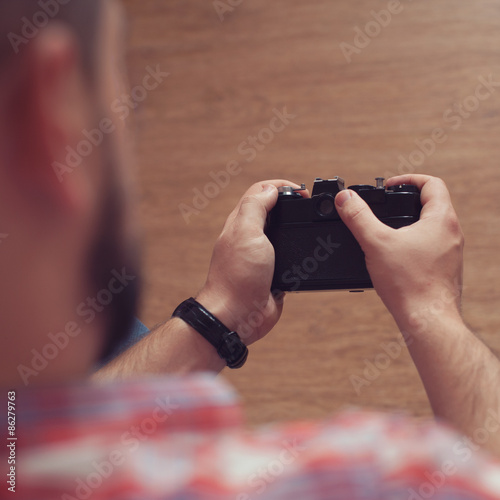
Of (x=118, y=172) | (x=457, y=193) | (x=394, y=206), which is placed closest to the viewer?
(x=118, y=172)

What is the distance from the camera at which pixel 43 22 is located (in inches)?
9.9

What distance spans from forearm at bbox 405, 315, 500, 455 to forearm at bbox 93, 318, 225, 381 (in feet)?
0.77

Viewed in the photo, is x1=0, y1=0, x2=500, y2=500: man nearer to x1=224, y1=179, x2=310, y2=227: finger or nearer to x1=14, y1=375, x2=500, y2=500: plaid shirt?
x1=14, y1=375, x2=500, y2=500: plaid shirt

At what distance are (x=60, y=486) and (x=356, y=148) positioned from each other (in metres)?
1.13

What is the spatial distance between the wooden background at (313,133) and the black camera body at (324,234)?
0.61 meters

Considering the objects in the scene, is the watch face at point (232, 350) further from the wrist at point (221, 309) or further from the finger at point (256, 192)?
the finger at point (256, 192)

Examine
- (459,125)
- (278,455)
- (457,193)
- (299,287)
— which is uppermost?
(278,455)

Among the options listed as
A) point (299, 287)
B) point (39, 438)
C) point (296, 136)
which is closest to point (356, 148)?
point (296, 136)

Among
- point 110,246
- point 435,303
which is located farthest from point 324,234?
point 110,246

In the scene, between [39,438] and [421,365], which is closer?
[39,438]

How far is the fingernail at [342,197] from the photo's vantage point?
0.54 m

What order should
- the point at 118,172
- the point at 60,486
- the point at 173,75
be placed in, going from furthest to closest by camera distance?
the point at 173,75 → the point at 118,172 → the point at 60,486

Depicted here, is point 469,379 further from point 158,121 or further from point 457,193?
point 158,121

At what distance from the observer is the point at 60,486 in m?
0.18
